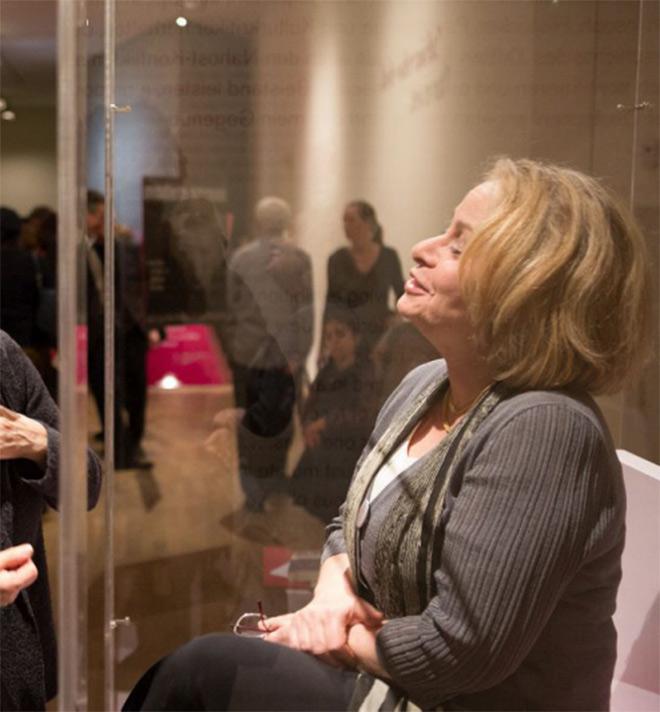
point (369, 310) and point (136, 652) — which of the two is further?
point (369, 310)

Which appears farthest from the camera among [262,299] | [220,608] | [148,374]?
[148,374]

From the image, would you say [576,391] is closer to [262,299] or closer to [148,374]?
[262,299]

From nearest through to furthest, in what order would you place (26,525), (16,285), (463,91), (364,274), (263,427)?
(26,525), (463,91), (364,274), (263,427), (16,285)

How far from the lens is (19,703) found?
130cm

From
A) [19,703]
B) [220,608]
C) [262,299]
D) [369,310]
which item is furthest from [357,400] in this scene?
[19,703]

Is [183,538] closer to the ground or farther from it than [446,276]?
closer to the ground

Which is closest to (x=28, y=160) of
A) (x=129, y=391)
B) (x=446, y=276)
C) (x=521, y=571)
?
(x=129, y=391)

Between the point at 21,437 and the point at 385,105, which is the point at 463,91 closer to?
the point at 385,105

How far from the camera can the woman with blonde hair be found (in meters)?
0.99

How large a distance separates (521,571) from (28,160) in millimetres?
1379

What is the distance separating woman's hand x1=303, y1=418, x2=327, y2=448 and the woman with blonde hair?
1.89 ft

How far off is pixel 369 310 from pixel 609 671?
0.78 meters

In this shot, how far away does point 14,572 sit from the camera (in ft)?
3.96

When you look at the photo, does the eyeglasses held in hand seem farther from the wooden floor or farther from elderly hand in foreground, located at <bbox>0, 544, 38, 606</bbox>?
elderly hand in foreground, located at <bbox>0, 544, 38, 606</bbox>
